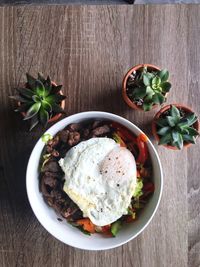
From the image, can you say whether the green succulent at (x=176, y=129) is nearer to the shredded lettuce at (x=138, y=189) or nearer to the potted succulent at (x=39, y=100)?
the shredded lettuce at (x=138, y=189)

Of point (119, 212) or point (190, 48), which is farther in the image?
point (190, 48)

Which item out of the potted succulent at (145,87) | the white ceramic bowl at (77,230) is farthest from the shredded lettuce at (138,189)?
the potted succulent at (145,87)

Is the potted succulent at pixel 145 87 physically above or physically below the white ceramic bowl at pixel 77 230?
above

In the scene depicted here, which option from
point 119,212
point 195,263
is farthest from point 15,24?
point 195,263

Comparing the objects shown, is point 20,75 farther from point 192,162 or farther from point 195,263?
point 195,263

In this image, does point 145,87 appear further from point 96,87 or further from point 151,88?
point 96,87

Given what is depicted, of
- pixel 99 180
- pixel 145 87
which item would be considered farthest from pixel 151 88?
pixel 99 180
